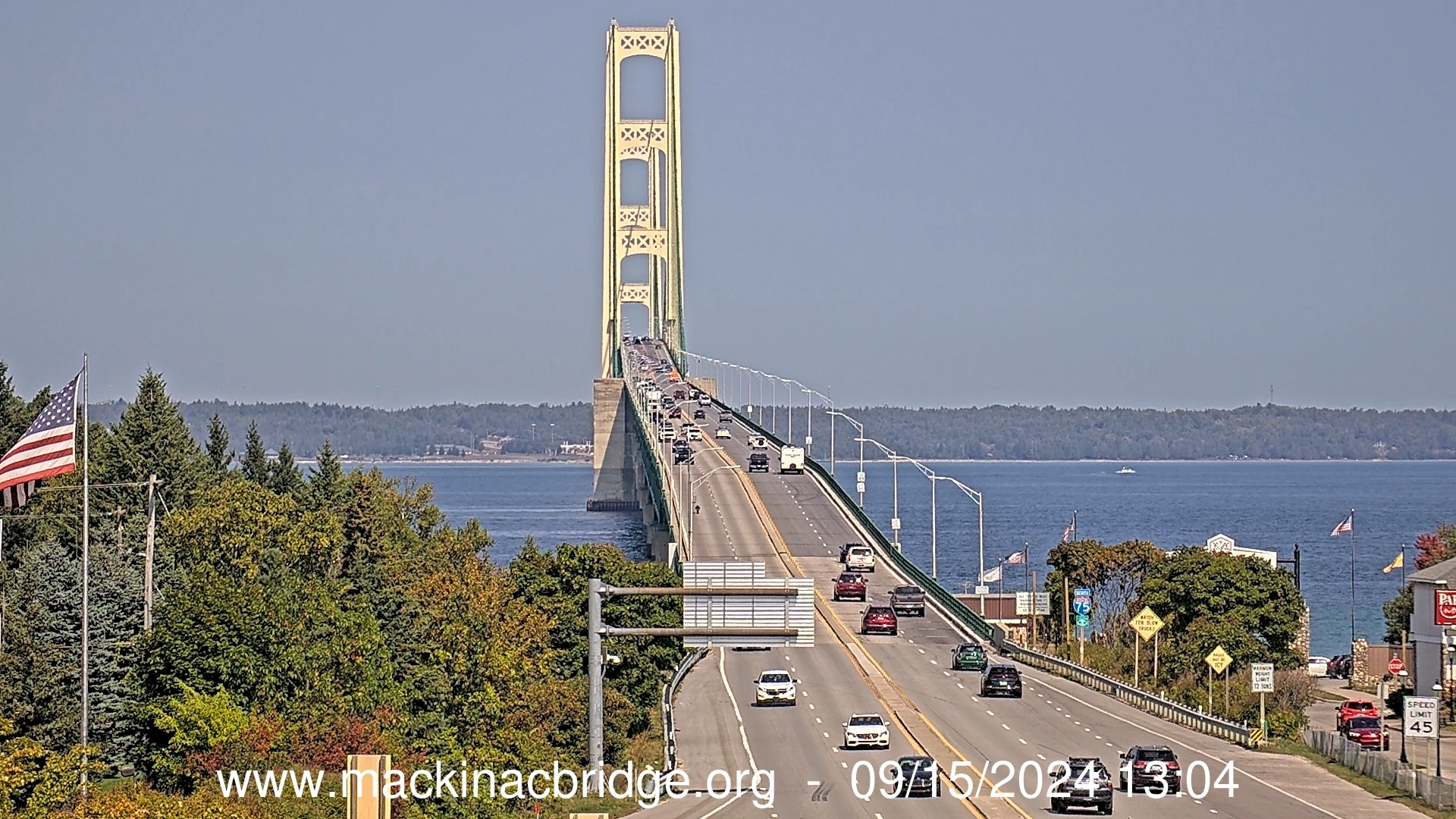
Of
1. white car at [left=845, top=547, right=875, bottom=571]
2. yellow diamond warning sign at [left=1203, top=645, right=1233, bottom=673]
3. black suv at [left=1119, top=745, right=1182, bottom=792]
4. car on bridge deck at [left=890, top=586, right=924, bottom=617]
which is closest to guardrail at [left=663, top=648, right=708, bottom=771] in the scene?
car on bridge deck at [left=890, top=586, right=924, bottom=617]

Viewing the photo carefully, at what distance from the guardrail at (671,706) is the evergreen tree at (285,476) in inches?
1499

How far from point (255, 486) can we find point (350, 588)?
52.8ft

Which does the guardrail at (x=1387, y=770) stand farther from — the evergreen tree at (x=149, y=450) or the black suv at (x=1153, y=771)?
the evergreen tree at (x=149, y=450)

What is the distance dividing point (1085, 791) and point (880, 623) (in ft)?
119

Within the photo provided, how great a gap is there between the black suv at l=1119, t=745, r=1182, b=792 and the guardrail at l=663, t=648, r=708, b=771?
433 inches

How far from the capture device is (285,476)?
351 ft

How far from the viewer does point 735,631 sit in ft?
116

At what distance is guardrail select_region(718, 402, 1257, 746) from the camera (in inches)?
2128

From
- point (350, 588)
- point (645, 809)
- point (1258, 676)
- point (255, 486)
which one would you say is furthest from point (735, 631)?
point (255, 486)

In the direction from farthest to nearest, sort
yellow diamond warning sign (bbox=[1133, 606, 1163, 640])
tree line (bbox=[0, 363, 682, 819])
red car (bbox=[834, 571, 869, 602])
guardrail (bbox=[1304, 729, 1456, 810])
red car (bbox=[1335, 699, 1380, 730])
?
1. red car (bbox=[834, 571, 869, 602])
2. yellow diamond warning sign (bbox=[1133, 606, 1163, 640])
3. red car (bbox=[1335, 699, 1380, 730])
4. tree line (bbox=[0, 363, 682, 819])
5. guardrail (bbox=[1304, 729, 1456, 810])

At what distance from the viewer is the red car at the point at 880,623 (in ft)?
246

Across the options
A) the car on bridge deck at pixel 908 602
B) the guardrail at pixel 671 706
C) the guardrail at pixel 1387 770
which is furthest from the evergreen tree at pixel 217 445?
the guardrail at pixel 1387 770

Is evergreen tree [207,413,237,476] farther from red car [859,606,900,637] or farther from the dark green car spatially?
the dark green car

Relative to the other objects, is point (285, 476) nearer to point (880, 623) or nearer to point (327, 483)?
point (327, 483)
